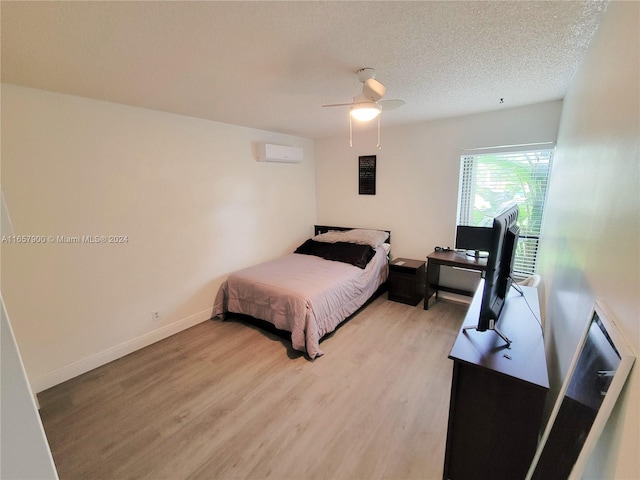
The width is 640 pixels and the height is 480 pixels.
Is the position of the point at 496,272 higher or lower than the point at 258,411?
higher

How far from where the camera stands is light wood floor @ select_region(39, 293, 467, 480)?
1.58 meters

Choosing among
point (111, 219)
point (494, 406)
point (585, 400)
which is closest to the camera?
point (585, 400)

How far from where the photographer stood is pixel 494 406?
122cm

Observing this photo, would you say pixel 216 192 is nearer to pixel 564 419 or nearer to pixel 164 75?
pixel 164 75

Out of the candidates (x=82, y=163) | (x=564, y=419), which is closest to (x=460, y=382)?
(x=564, y=419)

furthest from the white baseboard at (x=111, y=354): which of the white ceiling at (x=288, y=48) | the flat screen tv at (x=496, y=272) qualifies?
the flat screen tv at (x=496, y=272)

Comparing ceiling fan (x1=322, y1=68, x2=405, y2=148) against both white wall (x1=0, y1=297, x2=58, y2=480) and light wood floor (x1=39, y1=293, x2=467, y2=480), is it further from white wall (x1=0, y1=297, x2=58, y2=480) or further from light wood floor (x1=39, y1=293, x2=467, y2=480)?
light wood floor (x1=39, y1=293, x2=467, y2=480)

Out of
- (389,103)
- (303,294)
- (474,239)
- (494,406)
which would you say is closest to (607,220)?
(494,406)

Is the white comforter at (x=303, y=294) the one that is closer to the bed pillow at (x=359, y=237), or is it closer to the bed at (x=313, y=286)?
the bed at (x=313, y=286)

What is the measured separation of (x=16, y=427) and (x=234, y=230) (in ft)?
10.1

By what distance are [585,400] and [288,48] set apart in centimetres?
206

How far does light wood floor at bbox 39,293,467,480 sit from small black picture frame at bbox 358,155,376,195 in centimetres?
212

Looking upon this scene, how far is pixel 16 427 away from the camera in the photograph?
0.49 m

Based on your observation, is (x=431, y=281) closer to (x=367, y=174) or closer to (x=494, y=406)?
(x=367, y=174)
